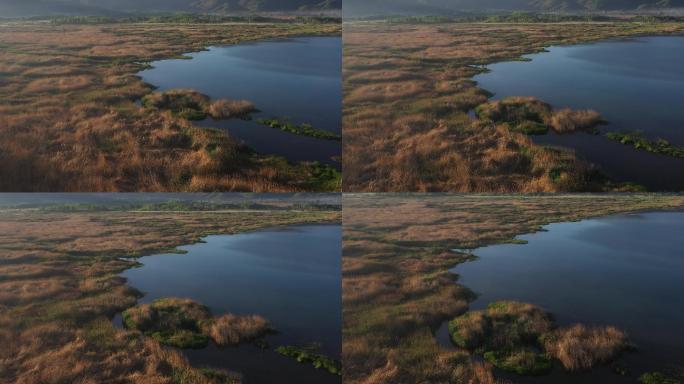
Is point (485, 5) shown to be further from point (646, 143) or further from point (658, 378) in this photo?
point (658, 378)

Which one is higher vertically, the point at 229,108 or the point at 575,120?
the point at 229,108

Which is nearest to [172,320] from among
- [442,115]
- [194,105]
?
[194,105]

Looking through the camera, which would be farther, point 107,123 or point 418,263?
point 418,263

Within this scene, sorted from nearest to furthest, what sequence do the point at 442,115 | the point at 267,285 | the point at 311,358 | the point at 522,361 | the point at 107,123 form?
the point at 107,123 < the point at 522,361 < the point at 311,358 < the point at 442,115 < the point at 267,285

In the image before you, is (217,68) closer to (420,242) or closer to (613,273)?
(420,242)

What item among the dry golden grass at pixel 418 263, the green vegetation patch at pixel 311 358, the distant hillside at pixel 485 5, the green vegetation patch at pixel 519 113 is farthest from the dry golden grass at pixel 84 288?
the distant hillside at pixel 485 5

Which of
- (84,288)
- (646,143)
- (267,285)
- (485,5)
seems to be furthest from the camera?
(485,5)

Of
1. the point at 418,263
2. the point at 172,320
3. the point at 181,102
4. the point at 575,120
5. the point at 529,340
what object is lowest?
the point at 529,340
